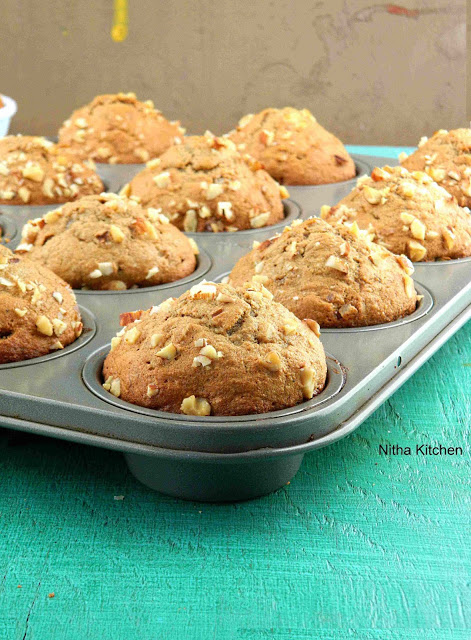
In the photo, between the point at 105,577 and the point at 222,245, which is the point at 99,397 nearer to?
the point at 105,577

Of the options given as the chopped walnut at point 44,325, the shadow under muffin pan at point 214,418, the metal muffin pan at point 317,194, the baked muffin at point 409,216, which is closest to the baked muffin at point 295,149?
the metal muffin pan at point 317,194

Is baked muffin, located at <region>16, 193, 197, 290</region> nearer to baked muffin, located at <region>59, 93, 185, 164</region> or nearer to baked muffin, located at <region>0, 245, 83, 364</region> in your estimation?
baked muffin, located at <region>0, 245, 83, 364</region>

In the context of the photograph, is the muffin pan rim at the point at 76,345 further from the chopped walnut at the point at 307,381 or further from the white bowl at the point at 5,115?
the white bowl at the point at 5,115

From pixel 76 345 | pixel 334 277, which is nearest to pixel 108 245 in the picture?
pixel 76 345

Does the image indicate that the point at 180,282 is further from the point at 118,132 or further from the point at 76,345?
the point at 118,132

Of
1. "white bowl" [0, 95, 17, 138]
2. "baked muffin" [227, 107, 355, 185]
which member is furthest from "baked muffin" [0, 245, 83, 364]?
"white bowl" [0, 95, 17, 138]
